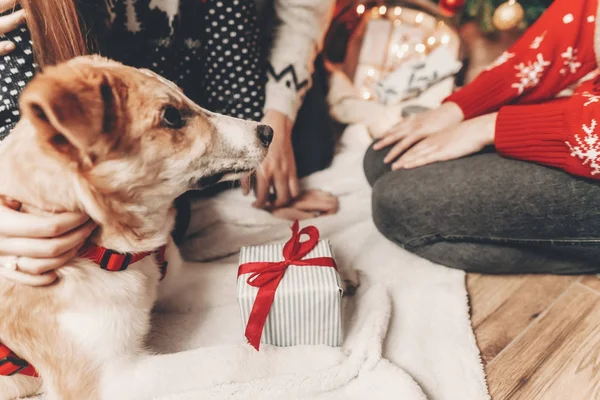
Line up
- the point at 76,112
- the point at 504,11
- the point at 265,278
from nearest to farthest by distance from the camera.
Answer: the point at 76,112 < the point at 265,278 < the point at 504,11

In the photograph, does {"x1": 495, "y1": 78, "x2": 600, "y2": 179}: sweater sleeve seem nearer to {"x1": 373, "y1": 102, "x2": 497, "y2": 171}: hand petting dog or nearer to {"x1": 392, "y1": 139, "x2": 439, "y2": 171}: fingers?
{"x1": 373, "y1": 102, "x2": 497, "y2": 171}: hand petting dog

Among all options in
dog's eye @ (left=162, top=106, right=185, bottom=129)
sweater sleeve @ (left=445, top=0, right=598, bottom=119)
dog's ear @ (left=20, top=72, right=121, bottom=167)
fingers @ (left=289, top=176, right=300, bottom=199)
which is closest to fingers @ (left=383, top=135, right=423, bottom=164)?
sweater sleeve @ (left=445, top=0, right=598, bottom=119)

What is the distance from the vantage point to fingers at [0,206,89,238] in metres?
0.75

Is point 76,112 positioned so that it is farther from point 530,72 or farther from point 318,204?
point 530,72

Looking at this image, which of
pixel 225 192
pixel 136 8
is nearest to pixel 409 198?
pixel 225 192

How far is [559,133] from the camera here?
40.1 inches

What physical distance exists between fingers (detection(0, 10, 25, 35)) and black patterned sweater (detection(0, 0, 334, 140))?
148 mm

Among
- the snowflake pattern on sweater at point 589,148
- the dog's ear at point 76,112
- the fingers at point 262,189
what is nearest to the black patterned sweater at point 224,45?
the fingers at point 262,189

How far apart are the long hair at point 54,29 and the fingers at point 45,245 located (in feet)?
1.34

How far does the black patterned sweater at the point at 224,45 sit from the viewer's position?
120cm

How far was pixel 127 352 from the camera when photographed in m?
0.86

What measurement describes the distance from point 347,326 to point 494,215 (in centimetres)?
45

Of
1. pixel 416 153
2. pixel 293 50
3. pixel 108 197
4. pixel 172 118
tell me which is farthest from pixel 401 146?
pixel 108 197

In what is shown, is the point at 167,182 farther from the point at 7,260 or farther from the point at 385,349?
the point at 385,349
